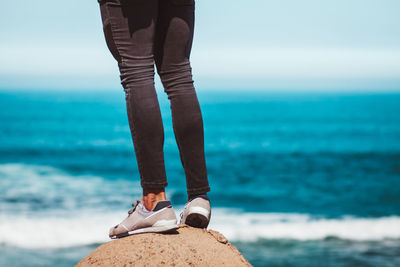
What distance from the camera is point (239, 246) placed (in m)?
11.8

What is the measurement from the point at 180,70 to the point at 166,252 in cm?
101

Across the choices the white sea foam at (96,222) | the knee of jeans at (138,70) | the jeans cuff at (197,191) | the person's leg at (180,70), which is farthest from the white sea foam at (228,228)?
the knee of jeans at (138,70)

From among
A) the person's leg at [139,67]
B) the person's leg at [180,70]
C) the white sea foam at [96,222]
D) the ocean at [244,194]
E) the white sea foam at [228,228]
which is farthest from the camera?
the white sea foam at [96,222]

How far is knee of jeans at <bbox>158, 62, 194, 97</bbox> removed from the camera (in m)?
2.84

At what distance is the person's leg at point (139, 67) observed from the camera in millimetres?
2604

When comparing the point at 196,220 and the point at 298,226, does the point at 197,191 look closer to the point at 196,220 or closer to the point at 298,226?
the point at 196,220

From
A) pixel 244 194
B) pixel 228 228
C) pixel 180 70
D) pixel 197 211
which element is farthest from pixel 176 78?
pixel 244 194

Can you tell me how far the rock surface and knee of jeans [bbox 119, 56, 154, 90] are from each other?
87 centimetres

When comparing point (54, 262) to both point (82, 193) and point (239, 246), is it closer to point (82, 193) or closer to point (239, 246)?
point (239, 246)

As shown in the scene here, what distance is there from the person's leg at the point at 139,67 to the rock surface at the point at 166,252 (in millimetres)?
371

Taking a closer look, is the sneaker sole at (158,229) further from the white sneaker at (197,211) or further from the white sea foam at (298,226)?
the white sea foam at (298,226)

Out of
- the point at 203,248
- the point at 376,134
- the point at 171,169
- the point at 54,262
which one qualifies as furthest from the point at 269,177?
the point at 376,134

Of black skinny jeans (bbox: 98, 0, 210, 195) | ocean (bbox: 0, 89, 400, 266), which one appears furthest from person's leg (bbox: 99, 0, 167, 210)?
ocean (bbox: 0, 89, 400, 266)

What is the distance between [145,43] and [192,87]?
402mm
